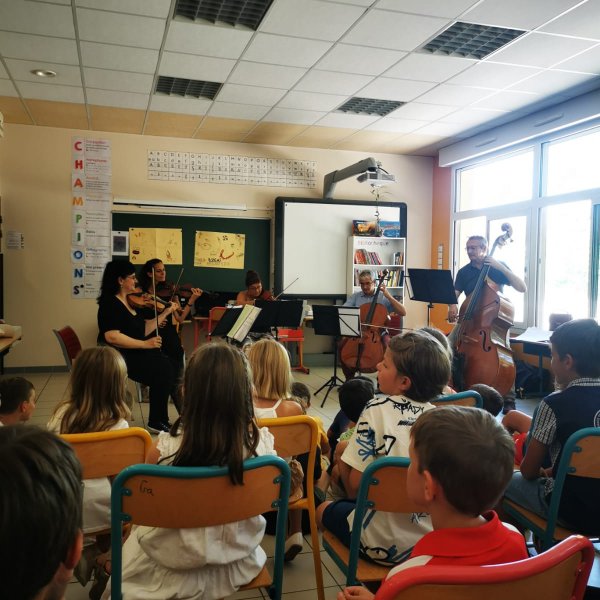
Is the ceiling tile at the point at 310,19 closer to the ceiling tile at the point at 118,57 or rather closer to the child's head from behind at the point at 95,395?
the ceiling tile at the point at 118,57

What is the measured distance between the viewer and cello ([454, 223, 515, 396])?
13.9 feet

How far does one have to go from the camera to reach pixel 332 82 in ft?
15.7

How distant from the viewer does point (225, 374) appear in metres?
1.52

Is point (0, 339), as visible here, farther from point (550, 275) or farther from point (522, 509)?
point (550, 275)

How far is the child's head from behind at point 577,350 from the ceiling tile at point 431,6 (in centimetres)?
240

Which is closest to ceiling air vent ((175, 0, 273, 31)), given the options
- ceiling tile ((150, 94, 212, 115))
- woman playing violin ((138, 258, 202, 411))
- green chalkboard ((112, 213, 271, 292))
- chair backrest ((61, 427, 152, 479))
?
ceiling tile ((150, 94, 212, 115))

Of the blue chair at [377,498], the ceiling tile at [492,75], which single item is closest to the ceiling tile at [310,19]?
the ceiling tile at [492,75]

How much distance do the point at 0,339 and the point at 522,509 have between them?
4.04m

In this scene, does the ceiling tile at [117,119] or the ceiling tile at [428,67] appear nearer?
the ceiling tile at [428,67]

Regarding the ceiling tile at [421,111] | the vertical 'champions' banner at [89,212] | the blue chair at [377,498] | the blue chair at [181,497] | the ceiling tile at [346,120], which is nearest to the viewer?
the blue chair at [181,497]

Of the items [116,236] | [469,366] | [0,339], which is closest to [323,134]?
[116,236]

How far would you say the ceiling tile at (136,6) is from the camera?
11.1ft

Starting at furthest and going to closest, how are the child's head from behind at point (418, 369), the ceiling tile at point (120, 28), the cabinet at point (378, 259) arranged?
the cabinet at point (378, 259), the ceiling tile at point (120, 28), the child's head from behind at point (418, 369)

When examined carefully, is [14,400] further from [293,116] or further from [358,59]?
[293,116]
